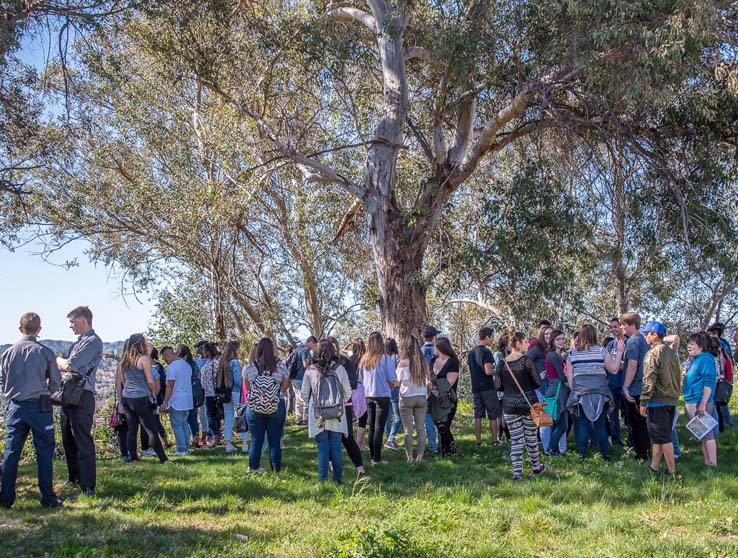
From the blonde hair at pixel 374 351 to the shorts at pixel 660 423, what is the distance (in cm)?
356

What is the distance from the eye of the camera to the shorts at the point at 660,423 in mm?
7785

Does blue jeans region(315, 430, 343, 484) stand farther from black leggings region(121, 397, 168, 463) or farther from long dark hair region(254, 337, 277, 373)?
black leggings region(121, 397, 168, 463)

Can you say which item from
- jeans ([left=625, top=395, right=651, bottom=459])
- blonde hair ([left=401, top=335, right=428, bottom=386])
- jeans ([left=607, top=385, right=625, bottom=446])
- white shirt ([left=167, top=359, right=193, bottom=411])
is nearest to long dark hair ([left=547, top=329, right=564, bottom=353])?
jeans ([left=607, top=385, right=625, bottom=446])

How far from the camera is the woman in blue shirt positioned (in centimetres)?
834

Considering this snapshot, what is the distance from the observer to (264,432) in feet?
29.0

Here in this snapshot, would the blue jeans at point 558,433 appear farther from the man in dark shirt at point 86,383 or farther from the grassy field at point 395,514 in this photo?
the man in dark shirt at point 86,383

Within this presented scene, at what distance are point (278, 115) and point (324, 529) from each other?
464 inches

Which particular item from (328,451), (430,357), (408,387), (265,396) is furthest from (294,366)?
(328,451)

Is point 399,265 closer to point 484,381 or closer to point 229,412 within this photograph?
point 484,381

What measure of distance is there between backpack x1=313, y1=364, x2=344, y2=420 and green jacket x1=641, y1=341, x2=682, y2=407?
3.48 meters

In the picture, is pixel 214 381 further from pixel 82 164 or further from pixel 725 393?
pixel 82 164

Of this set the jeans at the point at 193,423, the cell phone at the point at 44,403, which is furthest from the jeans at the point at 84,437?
the jeans at the point at 193,423

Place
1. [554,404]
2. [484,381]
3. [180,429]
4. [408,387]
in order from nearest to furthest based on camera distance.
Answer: [408,387]
[554,404]
[484,381]
[180,429]

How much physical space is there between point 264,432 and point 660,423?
4.77 meters
